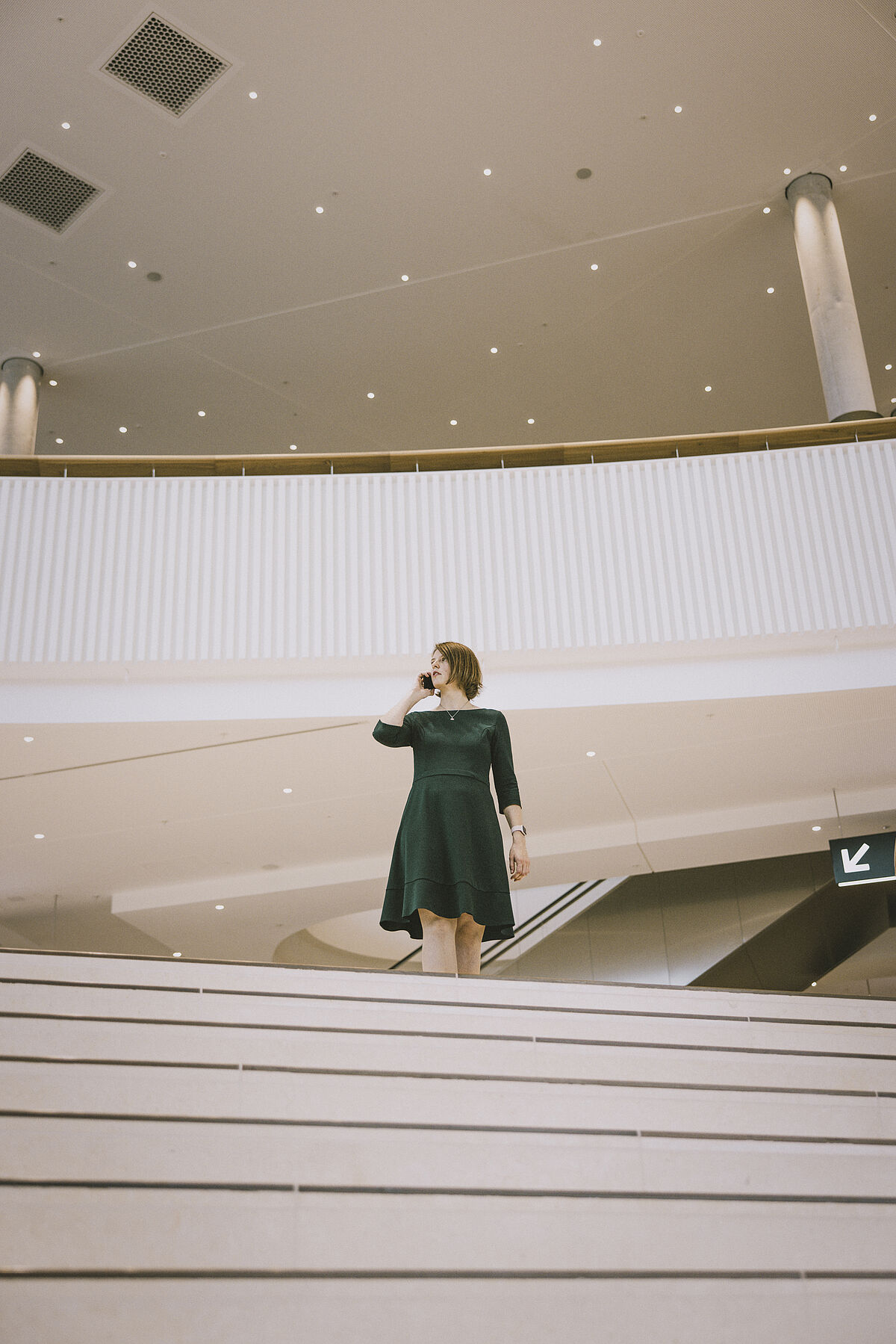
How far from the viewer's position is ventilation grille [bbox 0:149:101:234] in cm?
946

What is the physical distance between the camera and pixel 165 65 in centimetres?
869

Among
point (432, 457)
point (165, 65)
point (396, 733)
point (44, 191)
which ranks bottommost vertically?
point (396, 733)

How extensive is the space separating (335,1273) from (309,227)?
954 centimetres

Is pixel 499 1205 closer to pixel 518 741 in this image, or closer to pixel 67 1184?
pixel 67 1184

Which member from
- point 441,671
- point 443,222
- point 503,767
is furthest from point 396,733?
point 443,222

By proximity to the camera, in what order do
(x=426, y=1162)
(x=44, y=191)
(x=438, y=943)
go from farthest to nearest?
(x=44, y=191) → (x=438, y=943) → (x=426, y=1162)

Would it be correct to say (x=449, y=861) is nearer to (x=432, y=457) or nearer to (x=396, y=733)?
(x=396, y=733)

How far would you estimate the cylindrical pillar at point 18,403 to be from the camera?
11.3m

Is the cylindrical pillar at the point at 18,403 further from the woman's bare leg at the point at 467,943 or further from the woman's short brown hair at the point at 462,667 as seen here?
the woman's bare leg at the point at 467,943

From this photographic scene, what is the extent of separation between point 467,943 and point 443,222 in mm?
8070

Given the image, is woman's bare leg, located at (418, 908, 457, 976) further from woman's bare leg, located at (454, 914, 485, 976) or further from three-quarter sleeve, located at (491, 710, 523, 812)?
three-quarter sleeve, located at (491, 710, 523, 812)

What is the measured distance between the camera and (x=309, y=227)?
10.2 metres

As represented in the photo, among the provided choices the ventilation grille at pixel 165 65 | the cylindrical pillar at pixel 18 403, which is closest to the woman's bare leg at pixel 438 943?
the ventilation grille at pixel 165 65

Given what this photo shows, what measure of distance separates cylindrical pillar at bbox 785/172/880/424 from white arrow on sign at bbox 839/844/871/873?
3.45 meters
